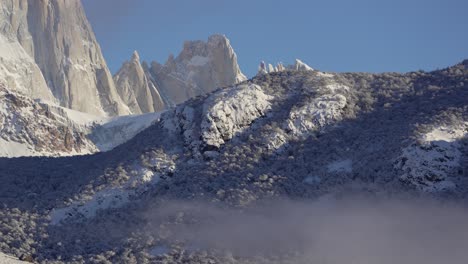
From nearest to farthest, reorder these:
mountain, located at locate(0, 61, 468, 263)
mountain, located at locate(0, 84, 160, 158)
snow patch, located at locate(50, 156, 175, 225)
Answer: mountain, located at locate(0, 61, 468, 263), snow patch, located at locate(50, 156, 175, 225), mountain, located at locate(0, 84, 160, 158)

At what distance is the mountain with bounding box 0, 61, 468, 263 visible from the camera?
155ft

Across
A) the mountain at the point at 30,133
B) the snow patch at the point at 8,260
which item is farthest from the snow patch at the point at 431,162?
the mountain at the point at 30,133

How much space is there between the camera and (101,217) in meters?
53.1

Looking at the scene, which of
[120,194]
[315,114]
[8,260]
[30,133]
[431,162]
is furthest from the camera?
[30,133]

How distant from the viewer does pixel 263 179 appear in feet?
178

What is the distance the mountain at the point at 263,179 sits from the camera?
4719 cm

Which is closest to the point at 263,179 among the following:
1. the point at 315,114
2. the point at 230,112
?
the point at 230,112

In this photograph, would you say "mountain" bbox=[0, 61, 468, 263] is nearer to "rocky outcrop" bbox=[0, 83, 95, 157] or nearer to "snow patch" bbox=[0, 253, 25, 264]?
"snow patch" bbox=[0, 253, 25, 264]

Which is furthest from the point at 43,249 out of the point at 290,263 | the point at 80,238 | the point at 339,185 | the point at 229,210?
the point at 339,185

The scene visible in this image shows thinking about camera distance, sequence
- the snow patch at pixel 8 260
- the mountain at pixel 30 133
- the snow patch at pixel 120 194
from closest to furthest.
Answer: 1. the snow patch at pixel 8 260
2. the snow patch at pixel 120 194
3. the mountain at pixel 30 133

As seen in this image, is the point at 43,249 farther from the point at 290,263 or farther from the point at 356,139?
the point at 356,139

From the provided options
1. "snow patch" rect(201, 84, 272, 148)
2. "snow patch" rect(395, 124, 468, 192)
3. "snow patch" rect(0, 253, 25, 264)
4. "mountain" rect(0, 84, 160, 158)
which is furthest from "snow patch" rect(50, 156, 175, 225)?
"mountain" rect(0, 84, 160, 158)

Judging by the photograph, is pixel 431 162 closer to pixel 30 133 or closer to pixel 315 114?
pixel 315 114

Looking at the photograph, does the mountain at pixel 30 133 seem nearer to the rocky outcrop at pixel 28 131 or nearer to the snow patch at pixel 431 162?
the rocky outcrop at pixel 28 131
